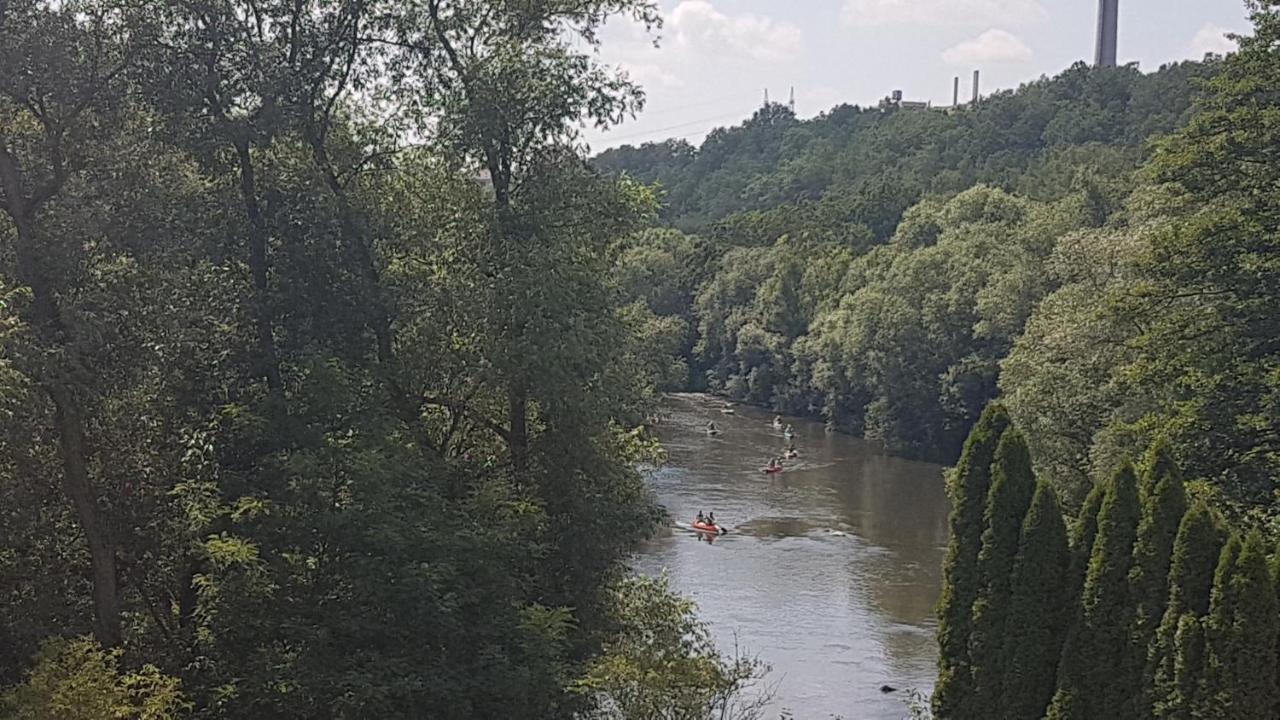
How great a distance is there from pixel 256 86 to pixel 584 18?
5.24m

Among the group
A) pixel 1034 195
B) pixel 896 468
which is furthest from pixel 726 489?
pixel 1034 195

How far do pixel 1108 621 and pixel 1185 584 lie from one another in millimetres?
1426

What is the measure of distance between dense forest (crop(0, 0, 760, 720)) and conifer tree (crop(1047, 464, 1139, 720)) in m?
4.61

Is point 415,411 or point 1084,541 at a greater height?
point 415,411

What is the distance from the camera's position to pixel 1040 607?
1700 centimetres

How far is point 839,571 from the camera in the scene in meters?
34.9

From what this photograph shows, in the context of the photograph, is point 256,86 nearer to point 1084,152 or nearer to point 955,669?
point 955,669

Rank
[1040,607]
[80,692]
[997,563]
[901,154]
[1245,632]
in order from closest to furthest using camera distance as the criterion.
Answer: [80,692] → [1245,632] → [1040,607] → [997,563] → [901,154]

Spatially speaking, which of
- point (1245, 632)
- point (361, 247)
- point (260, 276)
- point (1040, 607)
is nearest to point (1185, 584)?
point (1245, 632)

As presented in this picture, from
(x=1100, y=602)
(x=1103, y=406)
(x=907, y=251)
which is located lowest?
(x=1100, y=602)

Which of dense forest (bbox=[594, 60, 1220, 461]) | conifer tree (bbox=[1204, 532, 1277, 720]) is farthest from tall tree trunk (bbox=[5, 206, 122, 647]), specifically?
conifer tree (bbox=[1204, 532, 1277, 720])

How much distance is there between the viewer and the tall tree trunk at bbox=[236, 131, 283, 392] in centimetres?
1820

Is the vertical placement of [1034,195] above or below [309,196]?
above

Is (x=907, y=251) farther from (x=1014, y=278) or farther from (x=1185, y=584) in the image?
(x=1185, y=584)
